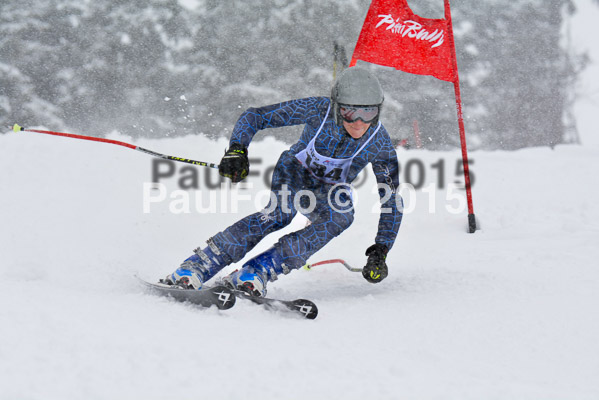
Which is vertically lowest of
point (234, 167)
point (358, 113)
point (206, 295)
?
point (206, 295)

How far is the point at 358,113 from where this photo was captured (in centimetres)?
357

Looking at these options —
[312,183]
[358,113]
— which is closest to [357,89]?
[358,113]

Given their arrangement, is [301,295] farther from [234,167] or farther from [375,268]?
[234,167]

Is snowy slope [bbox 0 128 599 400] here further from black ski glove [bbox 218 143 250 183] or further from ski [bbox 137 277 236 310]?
black ski glove [bbox 218 143 250 183]

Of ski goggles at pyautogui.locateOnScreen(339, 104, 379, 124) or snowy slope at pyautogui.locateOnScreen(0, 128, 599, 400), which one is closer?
snowy slope at pyautogui.locateOnScreen(0, 128, 599, 400)

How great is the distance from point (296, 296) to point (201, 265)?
725mm

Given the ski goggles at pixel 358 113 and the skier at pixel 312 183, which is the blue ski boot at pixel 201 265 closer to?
the skier at pixel 312 183

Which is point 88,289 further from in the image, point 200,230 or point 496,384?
point 200,230

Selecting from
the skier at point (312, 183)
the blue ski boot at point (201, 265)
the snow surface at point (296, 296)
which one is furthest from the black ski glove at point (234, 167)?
the snow surface at point (296, 296)

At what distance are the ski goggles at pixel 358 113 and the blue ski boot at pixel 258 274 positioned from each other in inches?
40.2

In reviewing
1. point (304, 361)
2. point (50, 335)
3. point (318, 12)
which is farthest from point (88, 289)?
point (318, 12)

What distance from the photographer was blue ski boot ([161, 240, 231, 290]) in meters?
3.44

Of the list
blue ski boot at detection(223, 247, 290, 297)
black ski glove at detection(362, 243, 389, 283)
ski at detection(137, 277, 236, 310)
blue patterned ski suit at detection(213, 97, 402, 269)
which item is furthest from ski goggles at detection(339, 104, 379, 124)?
ski at detection(137, 277, 236, 310)

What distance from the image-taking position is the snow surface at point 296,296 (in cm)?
182
